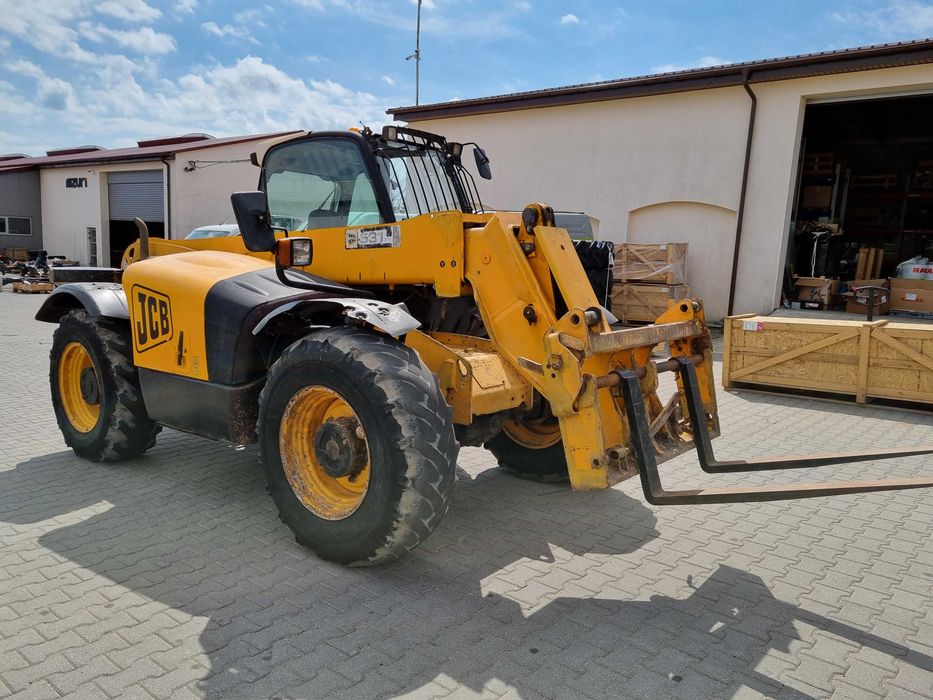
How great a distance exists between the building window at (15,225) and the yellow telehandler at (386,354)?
28.9 meters

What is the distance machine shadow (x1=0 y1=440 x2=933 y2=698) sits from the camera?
9.23 feet

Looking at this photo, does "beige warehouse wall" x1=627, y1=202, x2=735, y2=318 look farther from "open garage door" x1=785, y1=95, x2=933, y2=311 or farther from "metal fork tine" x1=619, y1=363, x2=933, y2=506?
"metal fork tine" x1=619, y1=363, x2=933, y2=506

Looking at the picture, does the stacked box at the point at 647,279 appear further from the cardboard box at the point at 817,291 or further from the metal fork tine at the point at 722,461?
the metal fork tine at the point at 722,461

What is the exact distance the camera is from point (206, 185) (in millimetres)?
23312

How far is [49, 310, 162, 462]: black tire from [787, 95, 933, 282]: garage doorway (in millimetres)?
13003

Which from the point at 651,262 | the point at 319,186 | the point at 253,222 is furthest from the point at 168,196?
the point at 253,222

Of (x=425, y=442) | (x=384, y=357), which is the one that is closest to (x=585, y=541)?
(x=425, y=442)

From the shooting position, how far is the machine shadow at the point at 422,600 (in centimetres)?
281

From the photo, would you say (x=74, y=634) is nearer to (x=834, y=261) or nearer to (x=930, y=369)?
(x=930, y=369)

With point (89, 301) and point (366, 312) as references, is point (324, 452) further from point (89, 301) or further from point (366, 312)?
point (89, 301)

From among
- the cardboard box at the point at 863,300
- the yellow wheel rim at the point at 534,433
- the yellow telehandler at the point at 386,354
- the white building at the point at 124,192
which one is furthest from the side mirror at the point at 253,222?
the white building at the point at 124,192

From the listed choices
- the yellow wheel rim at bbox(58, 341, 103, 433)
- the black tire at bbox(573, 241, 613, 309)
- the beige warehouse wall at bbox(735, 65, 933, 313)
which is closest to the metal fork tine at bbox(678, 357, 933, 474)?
the yellow wheel rim at bbox(58, 341, 103, 433)

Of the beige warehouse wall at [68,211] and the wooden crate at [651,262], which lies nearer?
the wooden crate at [651,262]

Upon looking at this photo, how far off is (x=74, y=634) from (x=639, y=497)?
3504 millimetres
